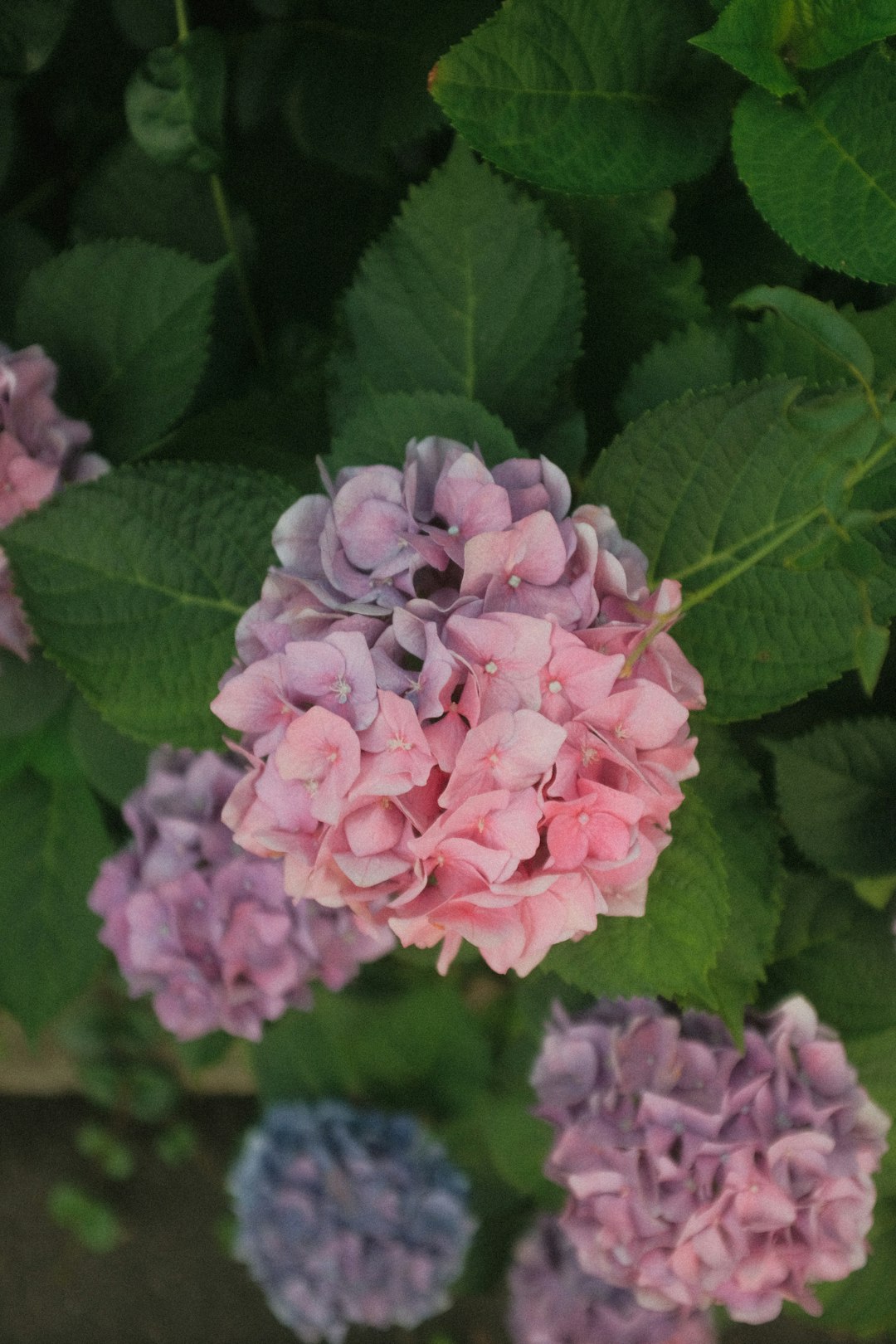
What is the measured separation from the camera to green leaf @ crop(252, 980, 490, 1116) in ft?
4.57

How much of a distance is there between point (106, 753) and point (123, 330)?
1.06ft

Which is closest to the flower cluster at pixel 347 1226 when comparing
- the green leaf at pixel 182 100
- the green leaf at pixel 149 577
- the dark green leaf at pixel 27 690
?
the dark green leaf at pixel 27 690

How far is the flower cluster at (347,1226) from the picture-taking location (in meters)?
1.17

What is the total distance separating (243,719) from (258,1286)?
1406mm

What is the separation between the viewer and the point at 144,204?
855mm

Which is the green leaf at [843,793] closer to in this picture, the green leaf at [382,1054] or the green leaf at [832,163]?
the green leaf at [832,163]

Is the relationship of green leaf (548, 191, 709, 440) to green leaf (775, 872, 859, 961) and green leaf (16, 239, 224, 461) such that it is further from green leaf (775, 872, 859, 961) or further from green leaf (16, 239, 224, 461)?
green leaf (775, 872, 859, 961)

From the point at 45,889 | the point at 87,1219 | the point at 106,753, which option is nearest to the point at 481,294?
the point at 106,753

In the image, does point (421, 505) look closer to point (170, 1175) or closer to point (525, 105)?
point (525, 105)

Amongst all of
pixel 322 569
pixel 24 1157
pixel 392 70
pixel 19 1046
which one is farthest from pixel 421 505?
pixel 24 1157

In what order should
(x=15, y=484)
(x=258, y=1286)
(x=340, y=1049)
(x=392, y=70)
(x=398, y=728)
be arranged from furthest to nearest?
1. (x=258, y=1286)
2. (x=340, y=1049)
3. (x=392, y=70)
4. (x=15, y=484)
5. (x=398, y=728)

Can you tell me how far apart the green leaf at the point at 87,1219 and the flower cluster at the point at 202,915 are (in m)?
0.98

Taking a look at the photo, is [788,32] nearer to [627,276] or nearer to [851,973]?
[627,276]

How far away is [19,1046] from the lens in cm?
167
